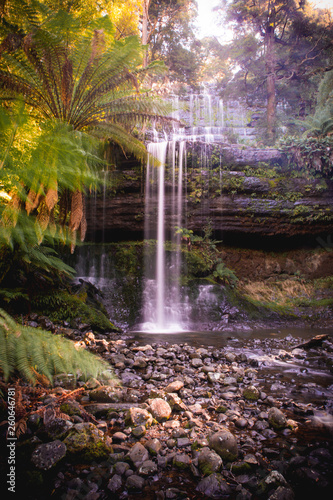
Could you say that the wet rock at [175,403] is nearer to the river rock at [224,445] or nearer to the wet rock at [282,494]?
the river rock at [224,445]

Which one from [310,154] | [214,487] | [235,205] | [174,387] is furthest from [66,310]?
[310,154]

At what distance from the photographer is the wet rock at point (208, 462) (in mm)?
1422

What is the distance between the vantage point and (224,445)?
5.21ft

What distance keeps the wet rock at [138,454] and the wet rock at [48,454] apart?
0.37 metres

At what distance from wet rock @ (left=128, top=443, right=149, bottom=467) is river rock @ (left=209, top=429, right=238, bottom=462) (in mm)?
425

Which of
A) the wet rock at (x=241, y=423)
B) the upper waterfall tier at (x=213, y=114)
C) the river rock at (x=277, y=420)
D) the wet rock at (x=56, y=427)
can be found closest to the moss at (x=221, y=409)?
the wet rock at (x=241, y=423)

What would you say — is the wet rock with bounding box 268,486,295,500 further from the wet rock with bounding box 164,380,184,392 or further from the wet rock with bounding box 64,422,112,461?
the wet rock with bounding box 164,380,184,392

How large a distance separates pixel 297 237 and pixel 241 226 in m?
2.15

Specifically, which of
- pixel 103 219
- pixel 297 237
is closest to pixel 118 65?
pixel 103 219

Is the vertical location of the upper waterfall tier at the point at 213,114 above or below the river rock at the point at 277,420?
above

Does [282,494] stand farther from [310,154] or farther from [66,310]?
[310,154]

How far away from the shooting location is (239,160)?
30.6 ft

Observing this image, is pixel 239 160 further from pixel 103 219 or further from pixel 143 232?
pixel 103 219

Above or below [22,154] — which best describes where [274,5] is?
above
